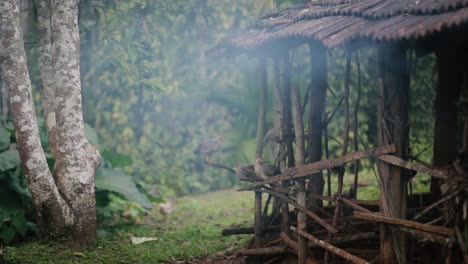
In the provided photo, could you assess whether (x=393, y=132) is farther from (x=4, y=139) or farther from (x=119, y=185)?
(x=4, y=139)

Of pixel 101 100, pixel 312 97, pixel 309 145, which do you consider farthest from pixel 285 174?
pixel 101 100

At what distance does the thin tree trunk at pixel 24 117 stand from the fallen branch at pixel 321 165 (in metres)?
2.26

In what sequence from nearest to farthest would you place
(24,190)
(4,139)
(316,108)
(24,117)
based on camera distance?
(24,117) → (316,108) → (24,190) → (4,139)

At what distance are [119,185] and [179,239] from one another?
3.97 ft

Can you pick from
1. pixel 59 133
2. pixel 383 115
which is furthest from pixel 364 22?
pixel 59 133

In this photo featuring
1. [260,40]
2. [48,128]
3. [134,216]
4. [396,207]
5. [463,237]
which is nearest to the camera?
[463,237]

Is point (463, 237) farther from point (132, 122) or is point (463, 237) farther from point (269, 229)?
point (132, 122)

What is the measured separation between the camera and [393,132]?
4.79 m

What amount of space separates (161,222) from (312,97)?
455 centimetres

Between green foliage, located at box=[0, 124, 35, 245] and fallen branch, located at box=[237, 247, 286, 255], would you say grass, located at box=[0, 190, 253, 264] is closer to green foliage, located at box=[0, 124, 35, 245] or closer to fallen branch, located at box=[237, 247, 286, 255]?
green foliage, located at box=[0, 124, 35, 245]

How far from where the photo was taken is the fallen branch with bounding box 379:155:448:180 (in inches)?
159

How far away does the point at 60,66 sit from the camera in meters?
6.18

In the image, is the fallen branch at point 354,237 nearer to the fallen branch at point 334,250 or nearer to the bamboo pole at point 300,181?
the fallen branch at point 334,250

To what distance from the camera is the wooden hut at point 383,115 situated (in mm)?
4043
